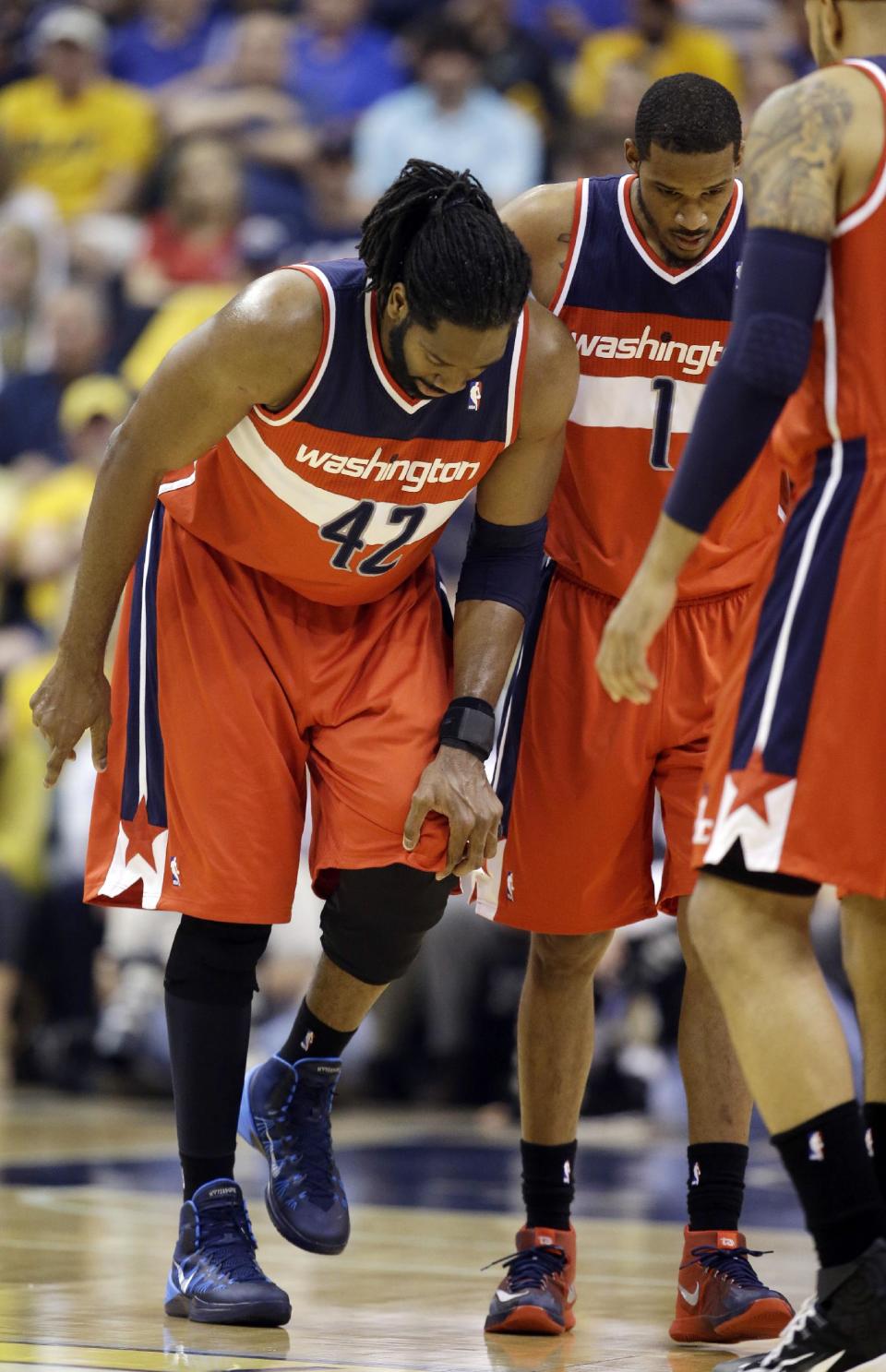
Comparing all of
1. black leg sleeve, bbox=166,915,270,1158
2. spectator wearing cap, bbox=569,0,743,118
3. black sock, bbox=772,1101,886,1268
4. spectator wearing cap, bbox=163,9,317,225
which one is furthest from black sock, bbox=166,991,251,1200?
spectator wearing cap, bbox=163,9,317,225

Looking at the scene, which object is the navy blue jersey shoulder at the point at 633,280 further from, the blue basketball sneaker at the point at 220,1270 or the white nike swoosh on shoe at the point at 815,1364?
the white nike swoosh on shoe at the point at 815,1364

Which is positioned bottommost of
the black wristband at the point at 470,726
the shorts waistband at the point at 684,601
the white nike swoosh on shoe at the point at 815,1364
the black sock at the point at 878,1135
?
the white nike swoosh on shoe at the point at 815,1364

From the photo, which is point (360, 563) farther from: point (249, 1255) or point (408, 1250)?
point (408, 1250)

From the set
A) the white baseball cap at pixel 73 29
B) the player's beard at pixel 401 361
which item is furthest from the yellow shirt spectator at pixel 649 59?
the player's beard at pixel 401 361

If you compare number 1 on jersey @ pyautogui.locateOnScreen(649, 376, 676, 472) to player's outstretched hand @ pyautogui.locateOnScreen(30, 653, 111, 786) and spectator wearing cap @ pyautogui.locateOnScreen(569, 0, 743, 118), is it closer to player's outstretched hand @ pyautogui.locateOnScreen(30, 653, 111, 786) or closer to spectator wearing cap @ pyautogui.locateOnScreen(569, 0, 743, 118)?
player's outstretched hand @ pyautogui.locateOnScreen(30, 653, 111, 786)

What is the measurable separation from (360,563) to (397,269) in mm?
554

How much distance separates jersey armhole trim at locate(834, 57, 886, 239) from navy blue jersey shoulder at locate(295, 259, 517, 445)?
944mm

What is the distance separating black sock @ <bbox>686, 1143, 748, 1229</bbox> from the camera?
3752mm

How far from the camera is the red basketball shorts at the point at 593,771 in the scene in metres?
3.82

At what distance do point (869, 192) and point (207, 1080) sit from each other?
1976 mm

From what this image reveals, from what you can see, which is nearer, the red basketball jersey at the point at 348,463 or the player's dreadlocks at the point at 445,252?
the player's dreadlocks at the point at 445,252

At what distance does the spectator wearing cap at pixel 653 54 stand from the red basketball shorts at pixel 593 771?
24.7ft

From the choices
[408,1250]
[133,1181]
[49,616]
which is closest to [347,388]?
[408,1250]

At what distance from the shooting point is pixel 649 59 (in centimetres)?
1101
